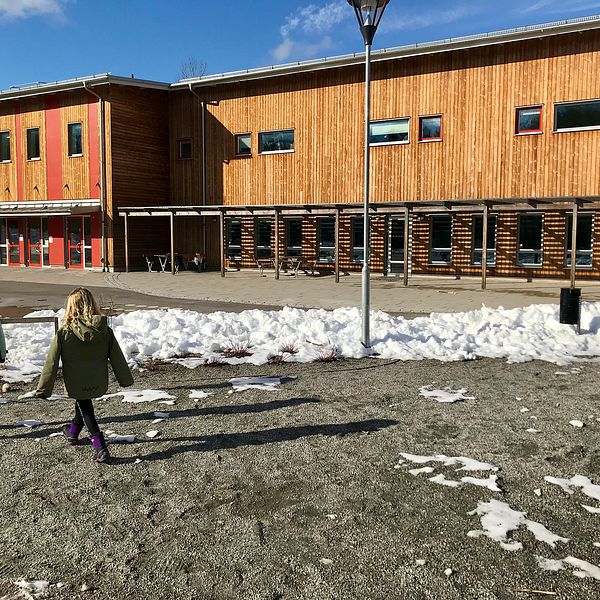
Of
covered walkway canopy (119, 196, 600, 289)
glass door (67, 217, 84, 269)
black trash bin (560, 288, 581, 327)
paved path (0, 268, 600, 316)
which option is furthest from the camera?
glass door (67, 217, 84, 269)

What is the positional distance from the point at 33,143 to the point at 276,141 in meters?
12.7

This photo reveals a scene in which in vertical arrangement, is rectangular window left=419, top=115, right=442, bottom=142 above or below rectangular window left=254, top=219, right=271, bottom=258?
above

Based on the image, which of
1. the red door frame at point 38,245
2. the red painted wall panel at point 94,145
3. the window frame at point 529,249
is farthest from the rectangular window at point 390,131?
the red door frame at point 38,245

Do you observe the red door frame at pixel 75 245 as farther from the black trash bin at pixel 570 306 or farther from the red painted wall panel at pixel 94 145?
the black trash bin at pixel 570 306

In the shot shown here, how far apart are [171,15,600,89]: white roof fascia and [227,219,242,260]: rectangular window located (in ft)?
19.9

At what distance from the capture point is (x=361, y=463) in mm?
4953

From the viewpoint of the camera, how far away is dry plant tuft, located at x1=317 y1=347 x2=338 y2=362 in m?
9.06

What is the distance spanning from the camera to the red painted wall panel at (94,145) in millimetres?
28141

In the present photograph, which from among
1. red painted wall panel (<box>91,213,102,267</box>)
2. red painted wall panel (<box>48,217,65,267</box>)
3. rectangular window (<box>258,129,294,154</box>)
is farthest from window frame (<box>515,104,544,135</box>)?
red painted wall panel (<box>48,217,65,267</box>)

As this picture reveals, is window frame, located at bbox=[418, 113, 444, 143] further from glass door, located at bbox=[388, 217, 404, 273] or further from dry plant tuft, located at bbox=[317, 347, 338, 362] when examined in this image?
dry plant tuft, located at bbox=[317, 347, 338, 362]

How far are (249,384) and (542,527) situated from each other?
434 cm

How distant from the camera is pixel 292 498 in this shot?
14.1 feet

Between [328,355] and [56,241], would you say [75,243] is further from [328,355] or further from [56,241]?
[328,355]

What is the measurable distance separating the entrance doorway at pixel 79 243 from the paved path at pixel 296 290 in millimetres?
2503
